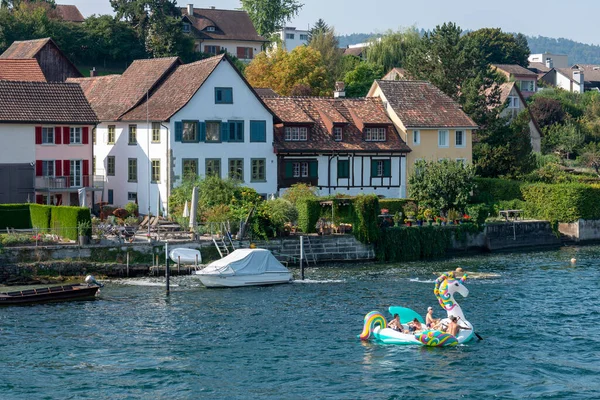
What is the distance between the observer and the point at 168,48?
417 ft

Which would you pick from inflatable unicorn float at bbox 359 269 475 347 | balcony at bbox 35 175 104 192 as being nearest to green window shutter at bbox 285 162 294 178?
balcony at bbox 35 175 104 192

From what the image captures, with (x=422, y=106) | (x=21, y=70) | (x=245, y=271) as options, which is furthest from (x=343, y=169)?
(x=21, y=70)

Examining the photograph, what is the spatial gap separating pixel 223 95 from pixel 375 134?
13161 millimetres

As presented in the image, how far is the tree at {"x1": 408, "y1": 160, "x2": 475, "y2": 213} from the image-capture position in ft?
253

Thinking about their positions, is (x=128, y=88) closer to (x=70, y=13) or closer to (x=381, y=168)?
(x=381, y=168)

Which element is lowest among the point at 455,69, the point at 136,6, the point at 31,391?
the point at 31,391

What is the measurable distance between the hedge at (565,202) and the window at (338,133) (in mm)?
15172

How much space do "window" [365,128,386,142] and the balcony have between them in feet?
70.2

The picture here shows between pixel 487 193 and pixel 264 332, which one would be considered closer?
pixel 264 332

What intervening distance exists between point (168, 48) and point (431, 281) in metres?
72.3

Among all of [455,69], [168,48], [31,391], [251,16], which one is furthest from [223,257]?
[251,16]

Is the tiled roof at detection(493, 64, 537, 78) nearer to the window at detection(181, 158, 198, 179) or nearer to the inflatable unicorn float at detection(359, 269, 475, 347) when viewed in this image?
the window at detection(181, 158, 198, 179)

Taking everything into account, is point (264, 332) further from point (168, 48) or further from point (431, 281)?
point (168, 48)

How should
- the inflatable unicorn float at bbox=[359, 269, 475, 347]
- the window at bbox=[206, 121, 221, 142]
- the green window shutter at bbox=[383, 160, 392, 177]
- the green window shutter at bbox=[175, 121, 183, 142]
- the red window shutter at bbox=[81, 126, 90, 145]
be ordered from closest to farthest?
the inflatable unicorn float at bbox=[359, 269, 475, 347]
the red window shutter at bbox=[81, 126, 90, 145]
the green window shutter at bbox=[175, 121, 183, 142]
the window at bbox=[206, 121, 221, 142]
the green window shutter at bbox=[383, 160, 392, 177]
